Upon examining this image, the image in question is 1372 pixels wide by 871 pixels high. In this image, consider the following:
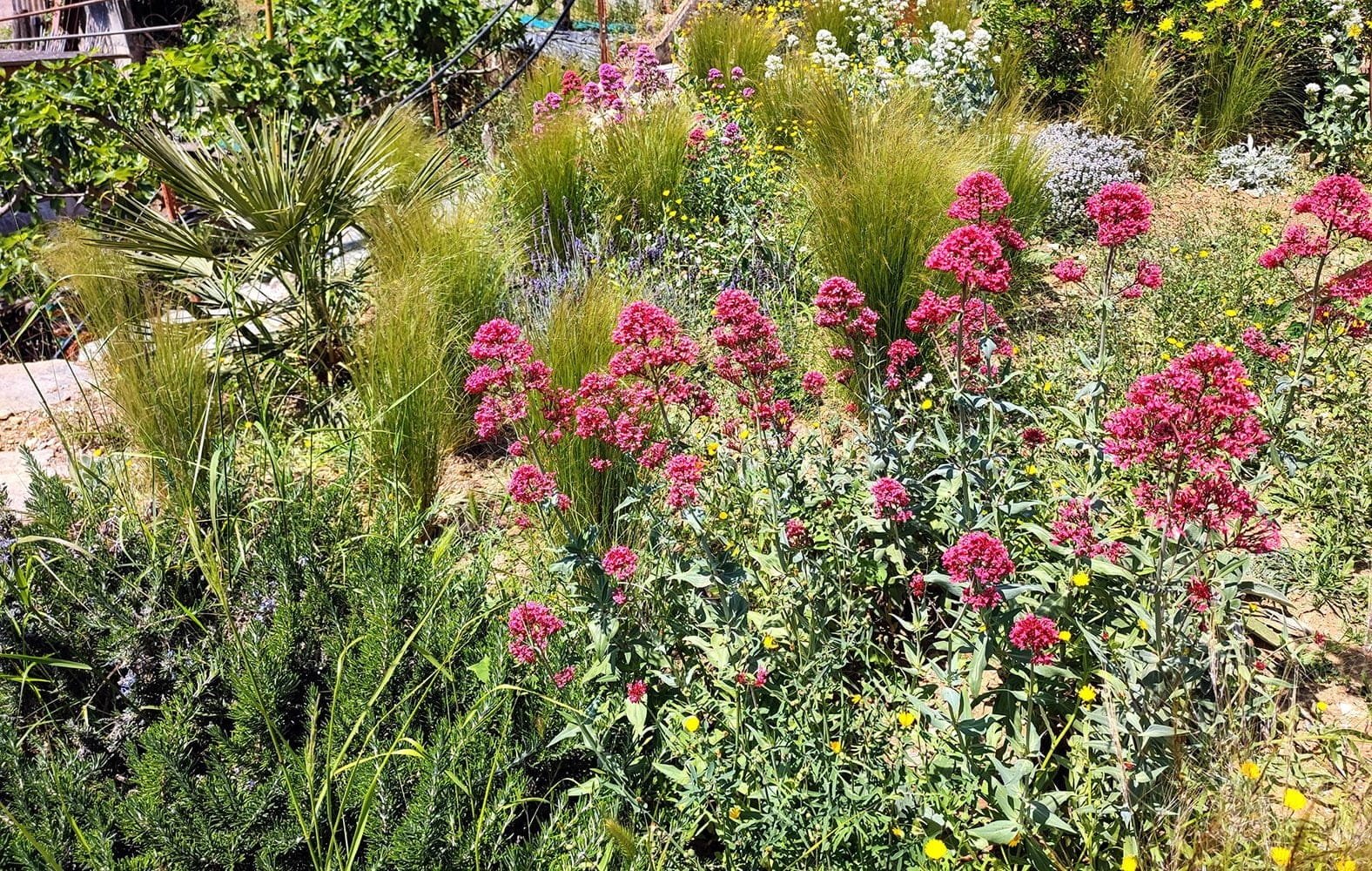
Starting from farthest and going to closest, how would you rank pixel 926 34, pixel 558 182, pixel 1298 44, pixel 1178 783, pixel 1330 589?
pixel 926 34 < pixel 1298 44 < pixel 558 182 < pixel 1330 589 < pixel 1178 783

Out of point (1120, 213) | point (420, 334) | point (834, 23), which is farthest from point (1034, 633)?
point (834, 23)

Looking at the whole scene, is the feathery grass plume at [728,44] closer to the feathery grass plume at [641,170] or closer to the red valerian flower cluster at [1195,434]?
the feathery grass plume at [641,170]

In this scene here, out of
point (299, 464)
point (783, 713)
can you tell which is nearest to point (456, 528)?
point (299, 464)

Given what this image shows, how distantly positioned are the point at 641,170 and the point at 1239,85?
3804 millimetres

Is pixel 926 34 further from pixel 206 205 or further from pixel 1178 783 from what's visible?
pixel 1178 783

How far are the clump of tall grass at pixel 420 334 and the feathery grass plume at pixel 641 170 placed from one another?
1.01 metres

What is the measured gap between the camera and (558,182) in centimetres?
492

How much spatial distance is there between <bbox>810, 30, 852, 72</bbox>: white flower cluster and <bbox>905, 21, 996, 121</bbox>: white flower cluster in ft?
1.80

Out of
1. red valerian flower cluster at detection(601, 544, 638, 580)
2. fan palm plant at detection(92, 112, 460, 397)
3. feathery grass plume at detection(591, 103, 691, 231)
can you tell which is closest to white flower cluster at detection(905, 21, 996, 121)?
feathery grass plume at detection(591, 103, 691, 231)

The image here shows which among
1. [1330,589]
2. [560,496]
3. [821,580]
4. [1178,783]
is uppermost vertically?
[560,496]

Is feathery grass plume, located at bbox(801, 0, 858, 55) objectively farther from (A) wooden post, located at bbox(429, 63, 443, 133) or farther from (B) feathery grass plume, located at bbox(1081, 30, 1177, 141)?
(A) wooden post, located at bbox(429, 63, 443, 133)

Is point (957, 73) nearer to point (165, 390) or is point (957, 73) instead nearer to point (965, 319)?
point (965, 319)

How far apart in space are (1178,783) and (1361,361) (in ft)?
8.97

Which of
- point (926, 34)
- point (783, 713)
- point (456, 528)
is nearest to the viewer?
point (783, 713)
